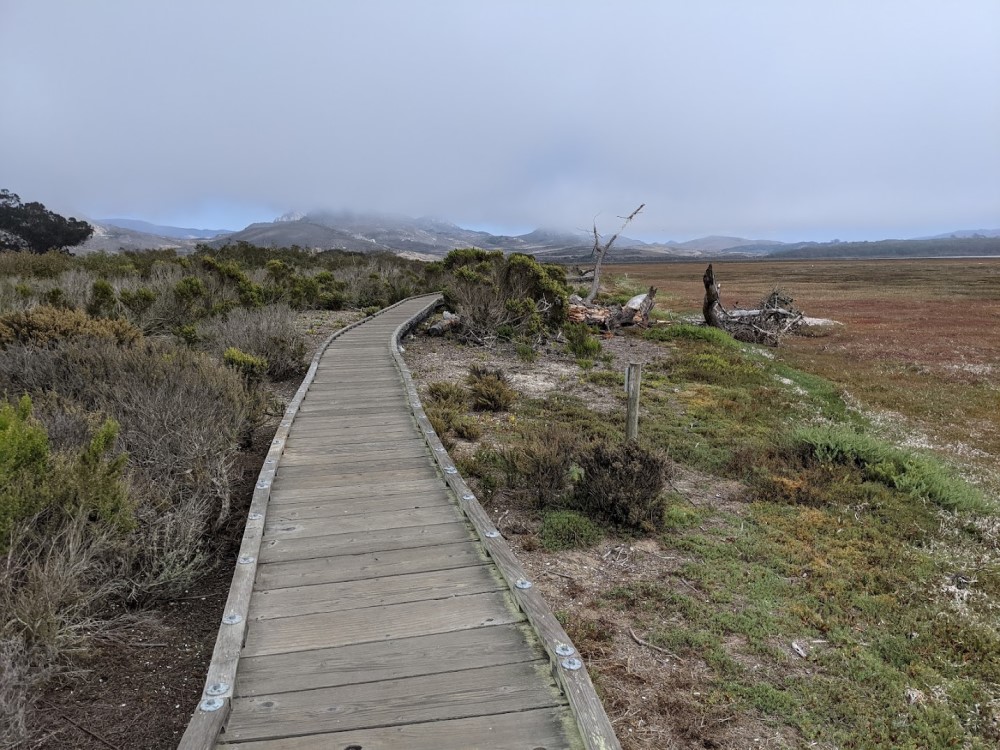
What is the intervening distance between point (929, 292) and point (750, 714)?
48144 mm

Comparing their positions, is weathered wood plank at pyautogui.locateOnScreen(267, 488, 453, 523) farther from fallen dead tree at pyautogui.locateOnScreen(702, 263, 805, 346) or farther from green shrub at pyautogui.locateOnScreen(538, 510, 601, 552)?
fallen dead tree at pyautogui.locateOnScreen(702, 263, 805, 346)

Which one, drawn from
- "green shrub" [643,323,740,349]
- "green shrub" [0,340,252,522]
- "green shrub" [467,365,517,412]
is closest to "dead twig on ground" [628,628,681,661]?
"green shrub" [0,340,252,522]

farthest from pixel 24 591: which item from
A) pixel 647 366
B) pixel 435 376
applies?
pixel 647 366

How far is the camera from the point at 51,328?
8.08 m

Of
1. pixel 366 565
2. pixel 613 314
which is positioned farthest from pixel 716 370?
pixel 366 565

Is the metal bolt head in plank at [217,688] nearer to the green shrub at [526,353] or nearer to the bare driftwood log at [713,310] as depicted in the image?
the green shrub at [526,353]

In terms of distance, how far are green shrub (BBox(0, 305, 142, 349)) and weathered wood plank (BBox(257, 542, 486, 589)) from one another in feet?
20.6

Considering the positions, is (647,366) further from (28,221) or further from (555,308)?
(28,221)

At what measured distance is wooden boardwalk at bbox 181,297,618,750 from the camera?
234 cm

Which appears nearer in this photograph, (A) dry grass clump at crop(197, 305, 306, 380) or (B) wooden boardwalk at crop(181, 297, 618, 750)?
(B) wooden boardwalk at crop(181, 297, 618, 750)

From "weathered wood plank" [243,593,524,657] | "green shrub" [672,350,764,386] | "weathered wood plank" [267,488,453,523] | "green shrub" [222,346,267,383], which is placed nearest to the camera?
"weathered wood plank" [243,593,524,657]

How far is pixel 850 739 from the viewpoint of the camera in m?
3.21

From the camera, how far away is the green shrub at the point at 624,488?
18.7 feet

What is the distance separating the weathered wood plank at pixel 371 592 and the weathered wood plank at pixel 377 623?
55 millimetres
